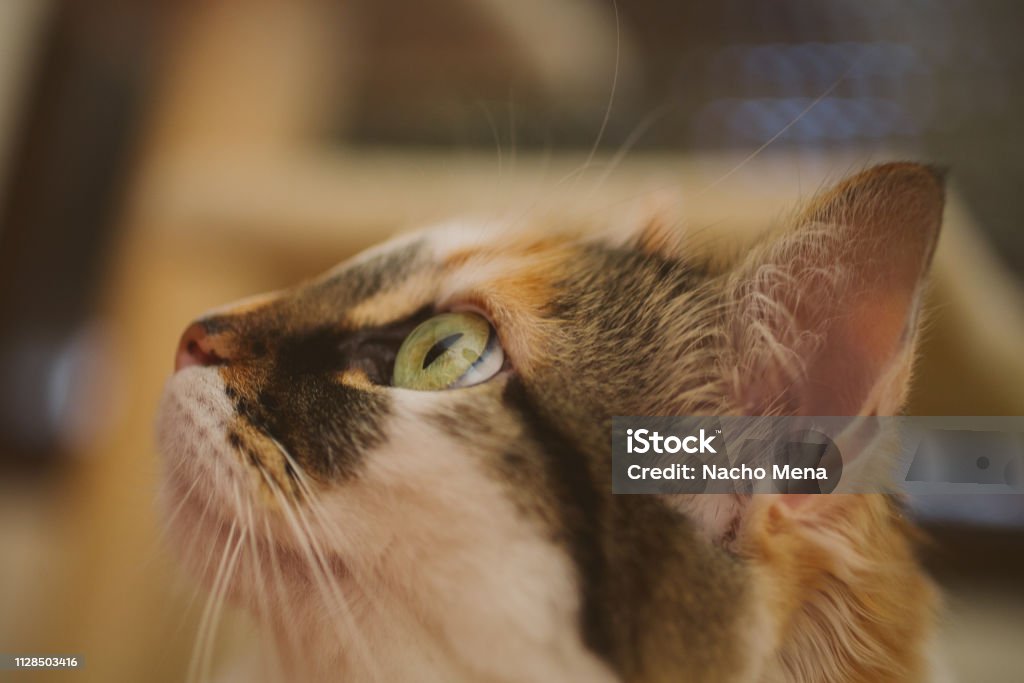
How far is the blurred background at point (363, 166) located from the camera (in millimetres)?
419

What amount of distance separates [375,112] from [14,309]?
27 cm

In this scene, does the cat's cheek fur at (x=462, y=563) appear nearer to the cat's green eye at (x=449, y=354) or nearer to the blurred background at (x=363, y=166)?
the cat's green eye at (x=449, y=354)

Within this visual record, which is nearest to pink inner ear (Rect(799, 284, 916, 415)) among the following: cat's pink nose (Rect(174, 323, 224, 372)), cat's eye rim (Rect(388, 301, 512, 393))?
cat's eye rim (Rect(388, 301, 512, 393))

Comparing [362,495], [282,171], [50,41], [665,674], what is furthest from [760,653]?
[50,41]

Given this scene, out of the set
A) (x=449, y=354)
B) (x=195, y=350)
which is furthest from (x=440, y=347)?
(x=195, y=350)

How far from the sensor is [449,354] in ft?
1.27

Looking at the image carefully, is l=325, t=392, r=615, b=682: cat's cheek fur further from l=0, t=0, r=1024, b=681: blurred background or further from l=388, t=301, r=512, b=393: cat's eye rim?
l=0, t=0, r=1024, b=681: blurred background

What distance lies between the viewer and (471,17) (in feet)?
1.74

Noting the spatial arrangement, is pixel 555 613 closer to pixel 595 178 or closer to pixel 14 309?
pixel 595 178

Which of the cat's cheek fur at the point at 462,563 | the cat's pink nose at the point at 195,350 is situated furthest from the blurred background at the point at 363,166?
the cat's cheek fur at the point at 462,563

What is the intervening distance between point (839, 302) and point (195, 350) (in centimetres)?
32

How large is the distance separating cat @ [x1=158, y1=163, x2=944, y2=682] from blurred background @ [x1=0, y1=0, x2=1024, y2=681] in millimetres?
44

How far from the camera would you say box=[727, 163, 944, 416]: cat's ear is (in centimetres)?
36

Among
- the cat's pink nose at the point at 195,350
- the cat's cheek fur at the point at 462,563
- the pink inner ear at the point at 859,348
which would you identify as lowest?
the cat's cheek fur at the point at 462,563
